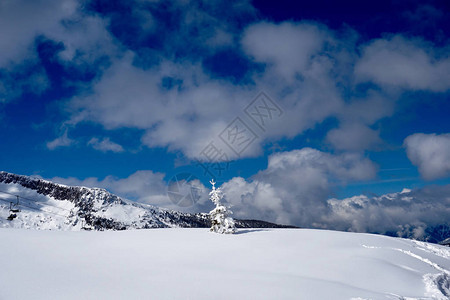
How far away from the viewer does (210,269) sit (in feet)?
70.0

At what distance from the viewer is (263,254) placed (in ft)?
90.6

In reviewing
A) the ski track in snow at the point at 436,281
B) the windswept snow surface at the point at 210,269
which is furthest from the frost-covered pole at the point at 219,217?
the ski track in snow at the point at 436,281

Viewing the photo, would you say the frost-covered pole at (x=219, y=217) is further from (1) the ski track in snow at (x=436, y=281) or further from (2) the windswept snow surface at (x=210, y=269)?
(1) the ski track in snow at (x=436, y=281)

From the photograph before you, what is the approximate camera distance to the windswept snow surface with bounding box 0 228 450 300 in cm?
1547

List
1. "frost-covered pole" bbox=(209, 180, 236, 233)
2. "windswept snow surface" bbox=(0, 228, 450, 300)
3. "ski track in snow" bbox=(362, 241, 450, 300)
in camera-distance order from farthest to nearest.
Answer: "frost-covered pole" bbox=(209, 180, 236, 233)
"ski track in snow" bbox=(362, 241, 450, 300)
"windswept snow surface" bbox=(0, 228, 450, 300)

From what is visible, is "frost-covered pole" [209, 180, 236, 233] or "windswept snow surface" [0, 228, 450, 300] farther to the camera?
"frost-covered pole" [209, 180, 236, 233]

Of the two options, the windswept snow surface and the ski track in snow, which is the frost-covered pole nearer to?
the windswept snow surface

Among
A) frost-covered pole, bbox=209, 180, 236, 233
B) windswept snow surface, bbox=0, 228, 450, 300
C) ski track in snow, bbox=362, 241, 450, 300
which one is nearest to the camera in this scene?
windswept snow surface, bbox=0, 228, 450, 300

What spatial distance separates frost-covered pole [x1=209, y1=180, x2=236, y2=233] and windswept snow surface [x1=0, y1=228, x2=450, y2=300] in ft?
16.6

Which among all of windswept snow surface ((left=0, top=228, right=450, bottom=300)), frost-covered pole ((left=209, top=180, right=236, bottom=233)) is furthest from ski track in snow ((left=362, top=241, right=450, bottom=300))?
frost-covered pole ((left=209, top=180, right=236, bottom=233))

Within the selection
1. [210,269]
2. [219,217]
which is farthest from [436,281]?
[219,217]

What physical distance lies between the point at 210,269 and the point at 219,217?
20053mm

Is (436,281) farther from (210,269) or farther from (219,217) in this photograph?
(219,217)

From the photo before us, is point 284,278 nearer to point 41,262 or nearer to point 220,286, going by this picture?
point 220,286
